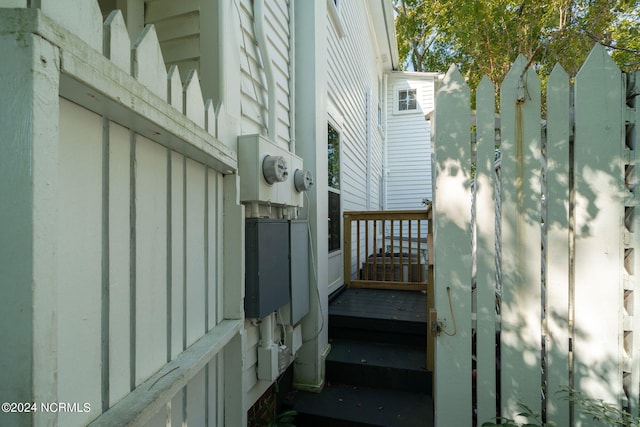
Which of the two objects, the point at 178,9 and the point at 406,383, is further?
the point at 406,383

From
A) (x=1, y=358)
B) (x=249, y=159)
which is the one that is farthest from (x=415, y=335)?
(x=1, y=358)

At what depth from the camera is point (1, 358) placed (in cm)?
62

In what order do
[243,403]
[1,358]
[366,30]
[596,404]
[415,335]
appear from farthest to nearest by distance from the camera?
[366,30] → [415,335] → [596,404] → [243,403] → [1,358]

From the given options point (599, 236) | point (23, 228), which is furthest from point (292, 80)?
point (23, 228)

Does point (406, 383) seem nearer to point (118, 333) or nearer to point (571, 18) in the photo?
point (118, 333)

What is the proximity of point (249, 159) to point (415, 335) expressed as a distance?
8.67 ft

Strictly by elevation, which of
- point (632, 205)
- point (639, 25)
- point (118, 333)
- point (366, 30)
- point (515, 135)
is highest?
point (366, 30)

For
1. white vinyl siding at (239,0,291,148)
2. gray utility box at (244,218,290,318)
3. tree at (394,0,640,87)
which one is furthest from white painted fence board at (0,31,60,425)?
tree at (394,0,640,87)

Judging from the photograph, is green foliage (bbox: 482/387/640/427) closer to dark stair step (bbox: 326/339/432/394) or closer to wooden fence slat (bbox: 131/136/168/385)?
dark stair step (bbox: 326/339/432/394)

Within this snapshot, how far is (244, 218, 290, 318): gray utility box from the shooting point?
78.4 inches

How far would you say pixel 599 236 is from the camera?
1933 millimetres

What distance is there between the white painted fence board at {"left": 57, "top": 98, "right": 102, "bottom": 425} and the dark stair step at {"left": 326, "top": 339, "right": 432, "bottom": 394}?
2.59 metres

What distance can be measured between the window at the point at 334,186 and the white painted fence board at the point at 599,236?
2966 millimetres

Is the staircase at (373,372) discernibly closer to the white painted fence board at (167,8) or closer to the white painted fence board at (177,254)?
the white painted fence board at (177,254)
